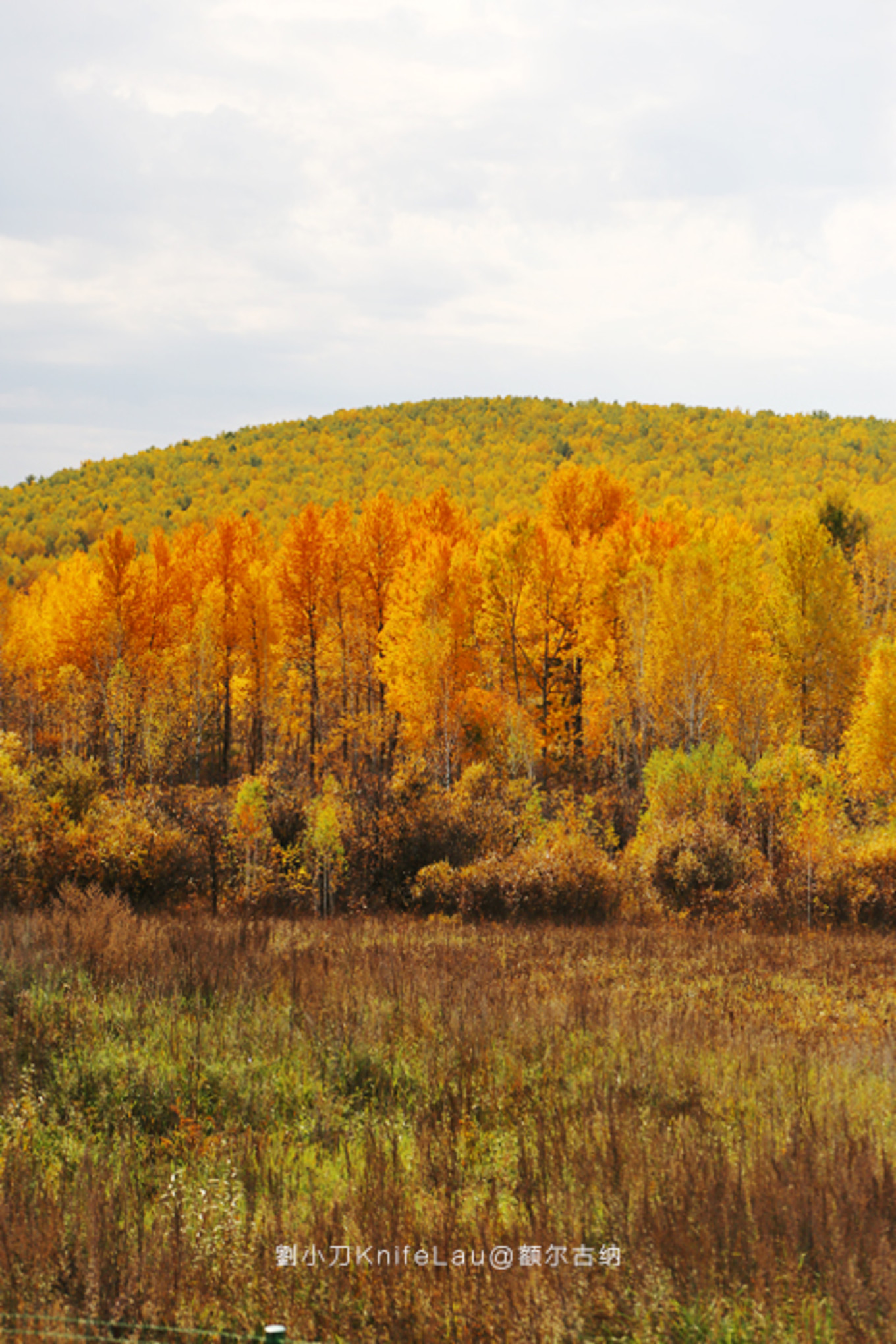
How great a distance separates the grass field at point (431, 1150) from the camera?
3057 millimetres

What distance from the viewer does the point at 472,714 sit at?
3159cm

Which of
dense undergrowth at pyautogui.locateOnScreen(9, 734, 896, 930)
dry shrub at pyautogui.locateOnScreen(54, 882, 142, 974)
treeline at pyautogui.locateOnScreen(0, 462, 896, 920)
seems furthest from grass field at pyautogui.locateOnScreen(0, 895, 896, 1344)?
treeline at pyautogui.locateOnScreen(0, 462, 896, 920)

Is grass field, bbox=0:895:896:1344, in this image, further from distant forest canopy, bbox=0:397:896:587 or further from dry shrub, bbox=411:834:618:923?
distant forest canopy, bbox=0:397:896:587

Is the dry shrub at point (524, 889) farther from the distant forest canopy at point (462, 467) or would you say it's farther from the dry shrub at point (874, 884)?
the distant forest canopy at point (462, 467)

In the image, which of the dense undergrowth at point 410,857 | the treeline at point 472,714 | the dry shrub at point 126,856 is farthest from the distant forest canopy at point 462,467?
the dry shrub at point 126,856

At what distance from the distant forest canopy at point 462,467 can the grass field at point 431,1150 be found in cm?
6601

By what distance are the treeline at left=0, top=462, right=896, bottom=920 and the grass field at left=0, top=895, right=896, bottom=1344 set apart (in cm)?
700

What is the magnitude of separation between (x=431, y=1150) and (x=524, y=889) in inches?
454

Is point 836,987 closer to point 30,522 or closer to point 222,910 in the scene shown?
point 222,910

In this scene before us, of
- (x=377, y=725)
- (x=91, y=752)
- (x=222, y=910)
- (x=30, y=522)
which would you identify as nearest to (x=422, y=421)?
(x=30, y=522)

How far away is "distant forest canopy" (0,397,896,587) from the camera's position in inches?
3819

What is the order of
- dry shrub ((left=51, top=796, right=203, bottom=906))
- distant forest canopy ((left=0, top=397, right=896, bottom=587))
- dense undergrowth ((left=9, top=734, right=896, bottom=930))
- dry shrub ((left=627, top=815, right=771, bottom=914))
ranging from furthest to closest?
1. distant forest canopy ((left=0, top=397, right=896, bottom=587))
2. dry shrub ((left=627, top=815, right=771, bottom=914))
3. dense undergrowth ((left=9, top=734, right=896, bottom=930))
4. dry shrub ((left=51, top=796, right=203, bottom=906))

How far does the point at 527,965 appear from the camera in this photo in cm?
1034

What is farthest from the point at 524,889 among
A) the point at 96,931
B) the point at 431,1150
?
the point at 431,1150
